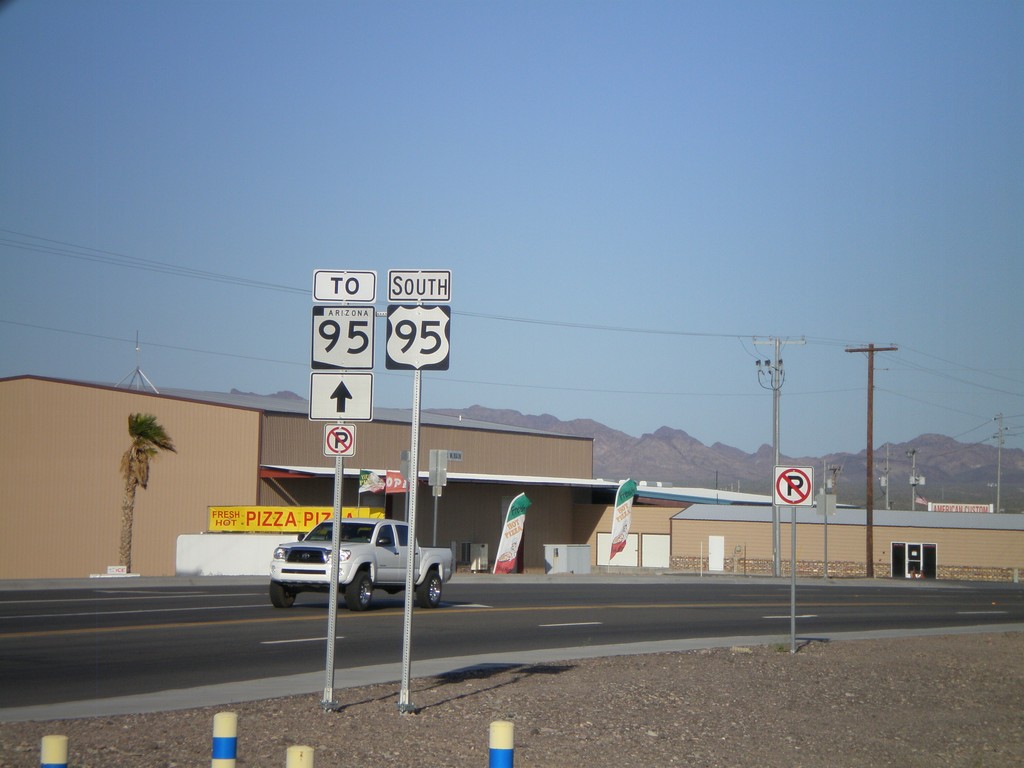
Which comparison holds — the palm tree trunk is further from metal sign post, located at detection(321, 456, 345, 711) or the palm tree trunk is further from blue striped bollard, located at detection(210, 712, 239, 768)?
blue striped bollard, located at detection(210, 712, 239, 768)

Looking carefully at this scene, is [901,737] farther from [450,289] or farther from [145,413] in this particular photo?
[145,413]

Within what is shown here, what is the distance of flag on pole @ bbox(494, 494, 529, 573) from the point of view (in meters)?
46.7

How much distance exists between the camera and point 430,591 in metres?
26.1

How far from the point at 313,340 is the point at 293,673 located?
4.67m

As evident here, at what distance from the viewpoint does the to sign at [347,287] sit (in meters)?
12.0

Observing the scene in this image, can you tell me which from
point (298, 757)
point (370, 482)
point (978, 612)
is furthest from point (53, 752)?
point (370, 482)

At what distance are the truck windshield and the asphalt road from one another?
1.44 meters

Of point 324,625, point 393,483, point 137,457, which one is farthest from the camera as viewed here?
point 393,483

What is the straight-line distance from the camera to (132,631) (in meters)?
19.0

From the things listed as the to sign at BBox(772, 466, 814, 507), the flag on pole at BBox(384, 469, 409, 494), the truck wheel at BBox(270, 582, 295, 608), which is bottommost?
the truck wheel at BBox(270, 582, 295, 608)

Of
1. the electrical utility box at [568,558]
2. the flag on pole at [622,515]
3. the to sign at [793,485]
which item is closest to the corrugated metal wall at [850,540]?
the electrical utility box at [568,558]

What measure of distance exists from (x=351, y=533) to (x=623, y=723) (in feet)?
49.2

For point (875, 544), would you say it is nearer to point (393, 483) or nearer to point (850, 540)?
point (850, 540)

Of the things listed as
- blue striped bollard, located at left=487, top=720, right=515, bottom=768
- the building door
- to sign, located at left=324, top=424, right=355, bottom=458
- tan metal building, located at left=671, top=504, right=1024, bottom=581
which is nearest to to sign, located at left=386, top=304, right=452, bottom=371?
to sign, located at left=324, top=424, right=355, bottom=458
